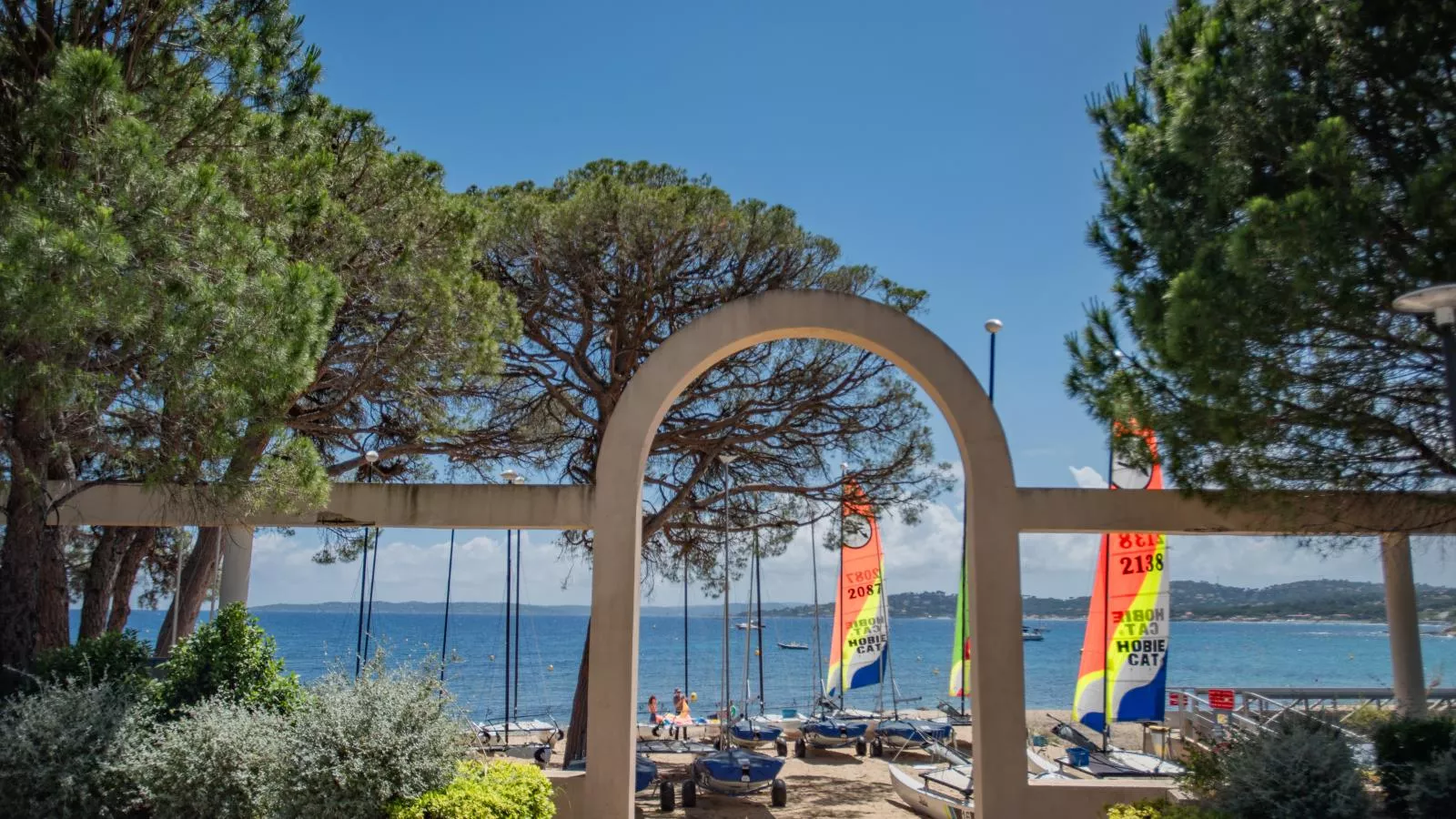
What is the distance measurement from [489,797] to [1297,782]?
18.2ft

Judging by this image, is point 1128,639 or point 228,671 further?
point 1128,639

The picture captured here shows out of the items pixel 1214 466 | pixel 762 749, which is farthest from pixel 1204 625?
pixel 1214 466

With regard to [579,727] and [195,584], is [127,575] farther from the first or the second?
[579,727]

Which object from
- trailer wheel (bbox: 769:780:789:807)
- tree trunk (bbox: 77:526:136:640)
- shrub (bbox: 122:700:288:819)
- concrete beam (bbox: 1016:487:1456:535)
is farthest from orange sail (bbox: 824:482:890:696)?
shrub (bbox: 122:700:288:819)

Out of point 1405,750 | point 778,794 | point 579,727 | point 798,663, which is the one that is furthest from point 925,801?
point 798,663

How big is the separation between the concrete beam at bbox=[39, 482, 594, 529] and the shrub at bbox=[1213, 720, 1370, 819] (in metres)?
5.57

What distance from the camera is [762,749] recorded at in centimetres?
2147

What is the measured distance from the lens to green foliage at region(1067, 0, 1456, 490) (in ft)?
22.8

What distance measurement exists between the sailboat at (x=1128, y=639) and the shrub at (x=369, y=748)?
1286 cm

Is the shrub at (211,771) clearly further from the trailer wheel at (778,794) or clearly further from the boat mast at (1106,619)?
the boat mast at (1106,619)

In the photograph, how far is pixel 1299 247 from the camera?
685 cm

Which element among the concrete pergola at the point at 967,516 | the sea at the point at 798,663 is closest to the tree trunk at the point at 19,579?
the concrete pergola at the point at 967,516

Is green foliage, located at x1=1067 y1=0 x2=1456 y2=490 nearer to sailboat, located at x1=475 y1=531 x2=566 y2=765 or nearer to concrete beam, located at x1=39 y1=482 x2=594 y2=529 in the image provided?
concrete beam, located at x1=39 y1=482 x2=594 y2=529

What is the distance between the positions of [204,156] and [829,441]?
30.3ft
